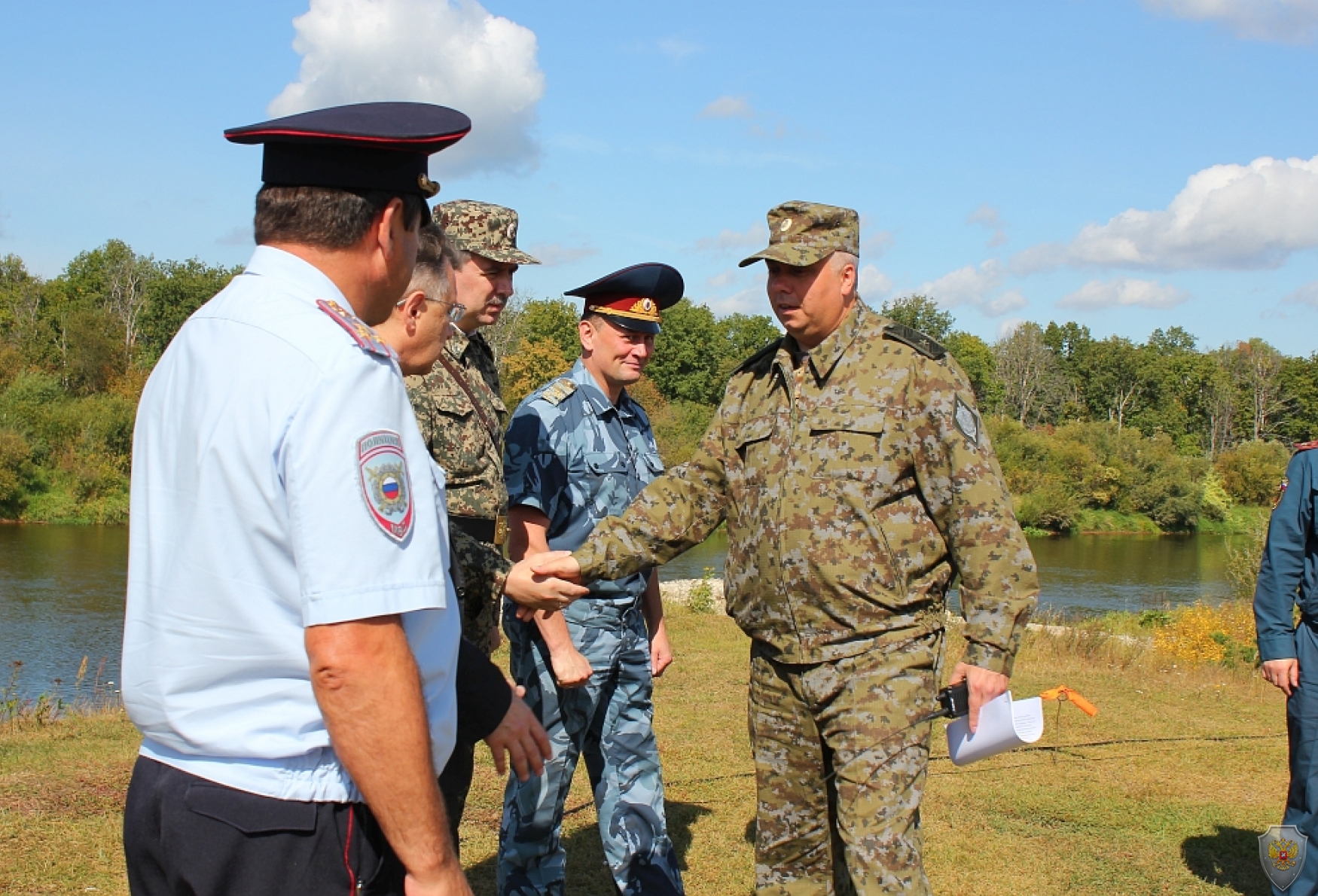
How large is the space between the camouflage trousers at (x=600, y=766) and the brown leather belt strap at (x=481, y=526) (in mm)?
468

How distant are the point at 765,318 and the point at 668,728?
74.8m

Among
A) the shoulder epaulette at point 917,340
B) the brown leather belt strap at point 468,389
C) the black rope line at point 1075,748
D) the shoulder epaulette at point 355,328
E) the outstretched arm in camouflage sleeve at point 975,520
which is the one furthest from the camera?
the black rope line at point 1075,748

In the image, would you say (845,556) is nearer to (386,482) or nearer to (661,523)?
(661,523)

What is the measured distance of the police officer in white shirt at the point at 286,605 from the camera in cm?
156

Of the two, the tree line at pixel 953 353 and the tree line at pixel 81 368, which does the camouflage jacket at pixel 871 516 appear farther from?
the tree line at pixel 81 368

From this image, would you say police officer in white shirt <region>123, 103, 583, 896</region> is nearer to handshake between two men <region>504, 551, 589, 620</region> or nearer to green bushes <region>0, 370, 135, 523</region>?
handshake between two men <region>504, 551, 589, 620</region>

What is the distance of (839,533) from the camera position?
3271 mm

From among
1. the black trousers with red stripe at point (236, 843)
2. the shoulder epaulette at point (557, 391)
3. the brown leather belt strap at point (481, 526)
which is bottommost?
the black trousers with red stripe at point (236, 843)

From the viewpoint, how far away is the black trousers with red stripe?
5.27 ft

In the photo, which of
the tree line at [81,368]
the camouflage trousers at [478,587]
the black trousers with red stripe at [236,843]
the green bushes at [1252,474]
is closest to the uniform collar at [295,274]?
the black trousers with red stripe at [236,843]

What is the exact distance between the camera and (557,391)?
4.23 m

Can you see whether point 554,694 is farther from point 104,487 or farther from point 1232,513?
point 1232,513

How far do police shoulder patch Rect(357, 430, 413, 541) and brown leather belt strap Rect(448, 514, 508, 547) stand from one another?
193cm

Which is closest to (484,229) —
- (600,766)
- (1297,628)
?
(600,766)
